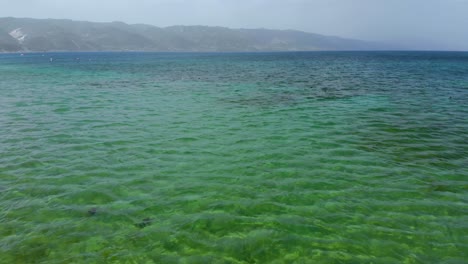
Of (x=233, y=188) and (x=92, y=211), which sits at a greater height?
(x=233, y=188)

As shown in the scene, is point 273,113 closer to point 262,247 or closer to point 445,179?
point 445,179

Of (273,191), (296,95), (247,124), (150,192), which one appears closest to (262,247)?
(273,191)

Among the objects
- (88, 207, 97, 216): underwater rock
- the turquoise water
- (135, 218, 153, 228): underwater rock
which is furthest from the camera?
(88, 207, 97, 216): underwater rock

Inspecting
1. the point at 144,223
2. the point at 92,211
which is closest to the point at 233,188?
the point at 144,223

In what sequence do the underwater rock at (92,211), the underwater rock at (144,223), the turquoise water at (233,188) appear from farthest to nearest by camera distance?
the underwater rock at (92,211) < the underwater rock at (144,223) < the turquoise water at (233,188)

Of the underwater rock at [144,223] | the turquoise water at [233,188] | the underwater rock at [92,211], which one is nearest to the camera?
the turquoise water at [233,188]

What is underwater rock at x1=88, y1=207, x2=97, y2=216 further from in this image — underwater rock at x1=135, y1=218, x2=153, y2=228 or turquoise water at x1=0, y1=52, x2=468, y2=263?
underwater rock at x1=135, y1=218, x2=153, y2=228

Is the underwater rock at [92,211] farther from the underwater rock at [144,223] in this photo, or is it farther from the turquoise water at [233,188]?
the underwater rock at [144,223]

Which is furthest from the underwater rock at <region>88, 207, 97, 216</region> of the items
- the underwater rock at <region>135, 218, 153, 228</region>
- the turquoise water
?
the underwater rock at <region>135, 218, 153, 228</region>

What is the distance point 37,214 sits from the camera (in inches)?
422

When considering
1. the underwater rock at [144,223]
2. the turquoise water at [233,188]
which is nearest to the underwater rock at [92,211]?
the turquoise water at [233,188]

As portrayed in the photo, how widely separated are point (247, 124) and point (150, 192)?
466 inches

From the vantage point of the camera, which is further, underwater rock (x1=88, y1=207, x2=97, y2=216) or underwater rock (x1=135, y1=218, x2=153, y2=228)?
underwater rock (x1=88, y1=207, x2=97, y2=216)

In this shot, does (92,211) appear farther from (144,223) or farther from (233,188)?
(233,188)
